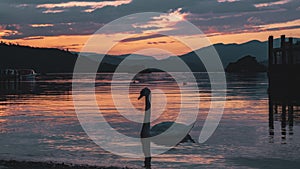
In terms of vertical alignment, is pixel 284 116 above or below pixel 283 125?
above

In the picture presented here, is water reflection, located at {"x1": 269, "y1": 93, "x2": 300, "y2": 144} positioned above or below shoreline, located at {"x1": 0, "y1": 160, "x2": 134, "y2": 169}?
above

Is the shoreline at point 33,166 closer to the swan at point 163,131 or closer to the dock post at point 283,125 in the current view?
the swan at point 163,131

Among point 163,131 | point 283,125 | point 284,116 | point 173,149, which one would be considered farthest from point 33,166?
point 284,116

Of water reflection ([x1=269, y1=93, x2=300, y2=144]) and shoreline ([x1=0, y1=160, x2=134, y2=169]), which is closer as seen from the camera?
shoreline ([x1=0, y1=160, x2=134, y2=169])

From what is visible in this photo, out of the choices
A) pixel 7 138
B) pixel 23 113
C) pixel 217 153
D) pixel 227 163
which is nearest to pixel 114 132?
pixel 7 138

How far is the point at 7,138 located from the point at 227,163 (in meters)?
9.11

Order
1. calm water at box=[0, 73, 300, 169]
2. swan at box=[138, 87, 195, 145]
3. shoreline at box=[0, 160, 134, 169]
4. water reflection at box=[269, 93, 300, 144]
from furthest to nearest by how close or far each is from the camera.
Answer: water reflection at box=[269, 93, 300, 144] < swan at box=[138, 87, 195, 145] < calm water at box=[0, 73, 300, 169] < shoreline at box=[0, 160, 134, 169]

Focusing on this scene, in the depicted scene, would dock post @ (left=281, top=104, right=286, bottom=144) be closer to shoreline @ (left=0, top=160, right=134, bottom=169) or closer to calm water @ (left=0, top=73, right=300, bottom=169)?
calm water @ (left=0, top=73, right=300, bottom=169)

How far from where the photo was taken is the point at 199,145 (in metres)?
18.5

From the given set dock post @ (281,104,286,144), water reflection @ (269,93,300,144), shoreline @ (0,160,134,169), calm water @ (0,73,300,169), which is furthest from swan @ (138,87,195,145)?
shoreline @ (0,160,134,169)

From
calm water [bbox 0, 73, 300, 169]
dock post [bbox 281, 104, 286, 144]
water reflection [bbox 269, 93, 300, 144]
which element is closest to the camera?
calm water [bbox 0, 73, 300, 169]

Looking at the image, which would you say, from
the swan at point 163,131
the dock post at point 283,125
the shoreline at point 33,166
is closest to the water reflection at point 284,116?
the dock post at point 283,125

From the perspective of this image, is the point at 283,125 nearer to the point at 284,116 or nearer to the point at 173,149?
the point at 284,116

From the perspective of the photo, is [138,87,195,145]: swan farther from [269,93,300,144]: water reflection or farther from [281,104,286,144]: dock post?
[281,104,286,144]: dock post
